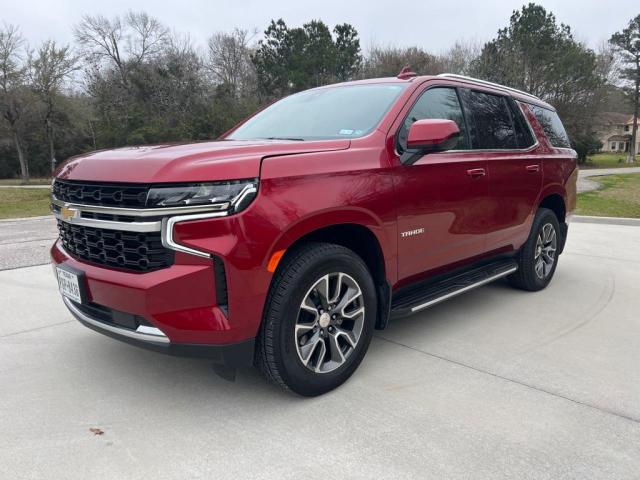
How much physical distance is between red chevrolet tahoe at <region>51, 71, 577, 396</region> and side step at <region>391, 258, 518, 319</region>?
2cm

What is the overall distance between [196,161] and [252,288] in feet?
2.21

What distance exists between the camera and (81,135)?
116 ft

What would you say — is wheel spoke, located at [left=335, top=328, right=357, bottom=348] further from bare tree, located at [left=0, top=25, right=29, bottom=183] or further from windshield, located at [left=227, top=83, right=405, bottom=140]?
bare tree, located at [left=0, top=25, right=29, bottom=183]

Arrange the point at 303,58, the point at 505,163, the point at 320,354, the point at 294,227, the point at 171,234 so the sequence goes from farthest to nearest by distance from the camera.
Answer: the point at 303,58 < the point at 505,163 < the point at 320,354 < the point at 294,227 < the point at 171,234

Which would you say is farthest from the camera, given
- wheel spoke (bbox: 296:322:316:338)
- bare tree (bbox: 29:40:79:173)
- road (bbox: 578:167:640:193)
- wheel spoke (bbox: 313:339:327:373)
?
bare tree (bbox: 29:40:79:173)

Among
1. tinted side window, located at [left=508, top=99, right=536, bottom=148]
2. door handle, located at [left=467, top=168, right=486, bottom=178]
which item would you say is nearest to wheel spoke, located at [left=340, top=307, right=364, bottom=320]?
door handle, located at [left=467, top=168, right=486, bottom=178]

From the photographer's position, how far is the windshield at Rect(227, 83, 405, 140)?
3345mm

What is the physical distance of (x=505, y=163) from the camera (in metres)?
4.21

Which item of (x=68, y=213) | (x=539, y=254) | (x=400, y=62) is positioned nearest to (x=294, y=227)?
(x=68, y=213)

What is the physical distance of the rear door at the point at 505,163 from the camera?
13.4 feet

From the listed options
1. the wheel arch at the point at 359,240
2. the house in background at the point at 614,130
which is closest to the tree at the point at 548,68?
the house in background at the point at 614,130

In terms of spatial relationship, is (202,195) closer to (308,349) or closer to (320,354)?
(308,349)

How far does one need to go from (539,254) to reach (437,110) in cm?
224

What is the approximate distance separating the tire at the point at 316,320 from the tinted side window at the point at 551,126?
3.14m
